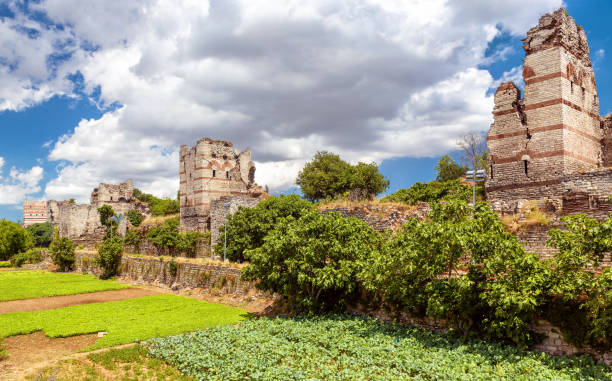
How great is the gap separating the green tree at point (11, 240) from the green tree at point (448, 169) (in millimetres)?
52385

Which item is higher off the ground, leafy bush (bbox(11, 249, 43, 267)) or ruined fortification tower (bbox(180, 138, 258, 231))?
ruined fortification tower (bbox(180, 138, 258, 231))

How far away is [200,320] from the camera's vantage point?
16.8 m

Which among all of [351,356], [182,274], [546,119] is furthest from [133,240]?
[546,119]

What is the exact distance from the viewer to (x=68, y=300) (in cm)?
2411

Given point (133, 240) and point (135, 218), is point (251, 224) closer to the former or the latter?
point (133, 240)

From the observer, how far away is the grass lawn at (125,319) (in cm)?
1514

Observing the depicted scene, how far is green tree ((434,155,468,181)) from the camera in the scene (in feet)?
137

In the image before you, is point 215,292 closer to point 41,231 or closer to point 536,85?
point 536,85

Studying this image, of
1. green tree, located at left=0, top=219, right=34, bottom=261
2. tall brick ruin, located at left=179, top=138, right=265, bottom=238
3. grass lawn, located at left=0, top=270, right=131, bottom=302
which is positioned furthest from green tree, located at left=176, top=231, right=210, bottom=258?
green tree, located at left=0, top=219, right=34, bottom=261

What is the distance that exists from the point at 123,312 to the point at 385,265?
532 inches

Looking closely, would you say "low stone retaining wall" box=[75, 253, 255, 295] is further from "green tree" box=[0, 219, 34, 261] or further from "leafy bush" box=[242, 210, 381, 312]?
"green tree" box=[0, 219, 34, 261]

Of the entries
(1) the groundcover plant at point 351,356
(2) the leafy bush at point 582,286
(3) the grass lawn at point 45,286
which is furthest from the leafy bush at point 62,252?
(2) the leafy bush at point 582,286

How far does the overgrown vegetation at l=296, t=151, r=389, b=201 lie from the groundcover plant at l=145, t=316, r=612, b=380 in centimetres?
2601

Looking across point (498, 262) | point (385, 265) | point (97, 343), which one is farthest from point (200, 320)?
point (498, 262)
